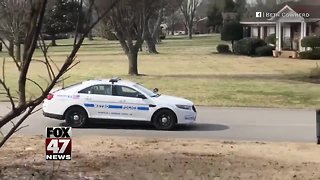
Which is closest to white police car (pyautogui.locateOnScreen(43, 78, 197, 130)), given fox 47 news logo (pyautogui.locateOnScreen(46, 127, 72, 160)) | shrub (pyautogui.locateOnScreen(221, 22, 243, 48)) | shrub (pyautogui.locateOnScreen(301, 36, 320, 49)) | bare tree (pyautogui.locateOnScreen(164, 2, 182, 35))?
fox 47 news logo (pyautogui.locateOnScreen(46, 127, 72, 160))

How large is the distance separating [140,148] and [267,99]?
1219cm

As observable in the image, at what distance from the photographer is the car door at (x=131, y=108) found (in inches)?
615

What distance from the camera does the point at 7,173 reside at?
8.95 metres

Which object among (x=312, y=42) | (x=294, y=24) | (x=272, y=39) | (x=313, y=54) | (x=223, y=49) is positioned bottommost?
(x=313, y=54)

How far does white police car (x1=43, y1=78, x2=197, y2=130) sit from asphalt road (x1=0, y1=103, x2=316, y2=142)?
0.32 m

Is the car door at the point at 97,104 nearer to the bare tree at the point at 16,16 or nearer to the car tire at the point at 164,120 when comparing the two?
the car tire at the point at 164,120

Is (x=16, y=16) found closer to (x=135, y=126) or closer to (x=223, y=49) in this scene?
(x=135, y=126)

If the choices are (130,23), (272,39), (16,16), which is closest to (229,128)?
(16,16)

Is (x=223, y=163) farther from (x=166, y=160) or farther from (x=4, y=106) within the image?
(x=4, y=106)

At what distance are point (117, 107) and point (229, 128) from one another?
3161 millimetres

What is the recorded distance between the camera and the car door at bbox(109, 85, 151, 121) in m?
15.6

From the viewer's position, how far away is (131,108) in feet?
51.3

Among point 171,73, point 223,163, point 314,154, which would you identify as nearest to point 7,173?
point 223,163

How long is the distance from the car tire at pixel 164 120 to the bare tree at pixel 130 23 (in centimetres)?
1867
